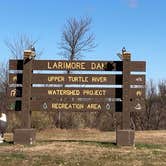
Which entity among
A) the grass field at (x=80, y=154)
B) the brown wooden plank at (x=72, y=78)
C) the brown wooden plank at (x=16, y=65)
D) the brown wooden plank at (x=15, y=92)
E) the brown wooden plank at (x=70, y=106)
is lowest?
the grass field at (x=80, y=154)

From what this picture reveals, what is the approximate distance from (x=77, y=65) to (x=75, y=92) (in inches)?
35.2

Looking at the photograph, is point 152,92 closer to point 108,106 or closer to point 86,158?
point 108,106

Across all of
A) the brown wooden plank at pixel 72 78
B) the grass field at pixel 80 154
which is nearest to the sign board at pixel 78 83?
the brown wooden plank at pixel 72 78

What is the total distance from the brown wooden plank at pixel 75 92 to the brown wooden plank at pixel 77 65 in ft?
2.27

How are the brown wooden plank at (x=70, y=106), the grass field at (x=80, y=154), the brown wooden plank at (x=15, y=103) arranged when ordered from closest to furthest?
the grass field at (x=80, y=154) → the brown wooden plank at (x=70, y=106) → the brown wooden plank at (x=15, y=103)

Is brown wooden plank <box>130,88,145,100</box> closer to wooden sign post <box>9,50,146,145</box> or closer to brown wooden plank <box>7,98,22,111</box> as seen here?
wooden sign post <box>9,50,146,145</box>

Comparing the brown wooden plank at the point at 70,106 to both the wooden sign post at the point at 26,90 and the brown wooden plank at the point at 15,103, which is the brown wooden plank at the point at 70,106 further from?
the brown wooden plank at the point at 15,103

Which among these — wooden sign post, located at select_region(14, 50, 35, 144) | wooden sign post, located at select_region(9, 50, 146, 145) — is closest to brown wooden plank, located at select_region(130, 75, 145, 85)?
wooden sign post, located at select_region(9, 50, 146, 145)

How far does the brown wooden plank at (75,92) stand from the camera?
17.2 m

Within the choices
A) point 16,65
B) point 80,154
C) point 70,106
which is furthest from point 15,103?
point 80,154

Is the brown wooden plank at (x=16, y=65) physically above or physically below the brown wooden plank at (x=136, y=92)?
above

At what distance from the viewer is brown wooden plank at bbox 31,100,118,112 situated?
17.3m

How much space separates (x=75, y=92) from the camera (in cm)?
1723

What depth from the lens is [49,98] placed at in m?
17.4
